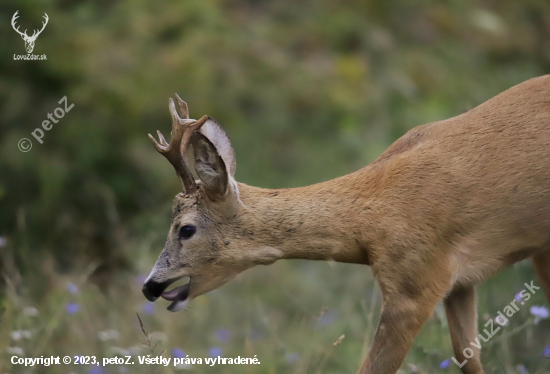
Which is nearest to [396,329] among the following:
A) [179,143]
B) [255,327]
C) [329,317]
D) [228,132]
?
[179,143]

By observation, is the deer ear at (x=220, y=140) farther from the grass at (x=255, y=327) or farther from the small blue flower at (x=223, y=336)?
the small blue flower at (x=223, y=336)

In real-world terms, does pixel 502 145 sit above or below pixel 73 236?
below

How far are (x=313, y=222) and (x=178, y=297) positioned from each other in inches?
36.3

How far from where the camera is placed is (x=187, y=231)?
423 cm

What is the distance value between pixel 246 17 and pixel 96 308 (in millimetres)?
6125

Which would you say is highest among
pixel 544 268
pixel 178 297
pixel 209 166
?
pixel 209 166

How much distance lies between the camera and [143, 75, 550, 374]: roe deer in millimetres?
3832

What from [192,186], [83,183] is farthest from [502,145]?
[83,183]

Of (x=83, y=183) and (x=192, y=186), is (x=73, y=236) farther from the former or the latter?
(x=192, y=186)

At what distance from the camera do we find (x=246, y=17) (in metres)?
11.4

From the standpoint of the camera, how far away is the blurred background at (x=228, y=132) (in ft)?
18.0

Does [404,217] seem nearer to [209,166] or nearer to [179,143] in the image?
[209,166]

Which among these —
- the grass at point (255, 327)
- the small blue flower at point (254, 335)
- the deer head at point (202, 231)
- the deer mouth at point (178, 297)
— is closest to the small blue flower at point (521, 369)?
the grass at point (255, 327)

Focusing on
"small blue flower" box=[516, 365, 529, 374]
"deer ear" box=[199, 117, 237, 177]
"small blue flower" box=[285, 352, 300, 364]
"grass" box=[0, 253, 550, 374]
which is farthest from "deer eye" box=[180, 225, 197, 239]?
"small blue flower" box=[516, 365, 529, 374]
